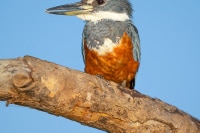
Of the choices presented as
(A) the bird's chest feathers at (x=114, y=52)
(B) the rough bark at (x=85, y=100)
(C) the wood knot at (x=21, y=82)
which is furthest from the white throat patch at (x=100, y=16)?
(C) the wood knot at (x=21, y=82)

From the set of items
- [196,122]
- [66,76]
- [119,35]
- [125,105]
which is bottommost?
[196,122]

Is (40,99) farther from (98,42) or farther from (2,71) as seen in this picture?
(98,42)

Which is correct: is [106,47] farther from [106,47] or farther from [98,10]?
[98,10]

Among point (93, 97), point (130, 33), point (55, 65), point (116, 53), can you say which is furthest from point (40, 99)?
point (130, 33)

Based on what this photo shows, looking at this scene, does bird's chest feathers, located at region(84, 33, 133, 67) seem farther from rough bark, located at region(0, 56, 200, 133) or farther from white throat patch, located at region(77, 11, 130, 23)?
rough bark, located at region(0, 56, 200, 133)

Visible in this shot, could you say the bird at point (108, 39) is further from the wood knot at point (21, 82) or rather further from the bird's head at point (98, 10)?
the wood knot at point (21, 82)

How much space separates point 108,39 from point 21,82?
111 inches

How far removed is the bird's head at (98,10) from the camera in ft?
18.4

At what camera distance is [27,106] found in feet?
11.7

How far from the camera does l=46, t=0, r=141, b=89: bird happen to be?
224 inches

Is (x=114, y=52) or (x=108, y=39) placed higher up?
(x=108, y=39)

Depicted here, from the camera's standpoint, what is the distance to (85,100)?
3.79 m

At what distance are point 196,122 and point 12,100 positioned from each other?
286 centimetres

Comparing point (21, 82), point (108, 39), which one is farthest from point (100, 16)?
point (21, 82)
